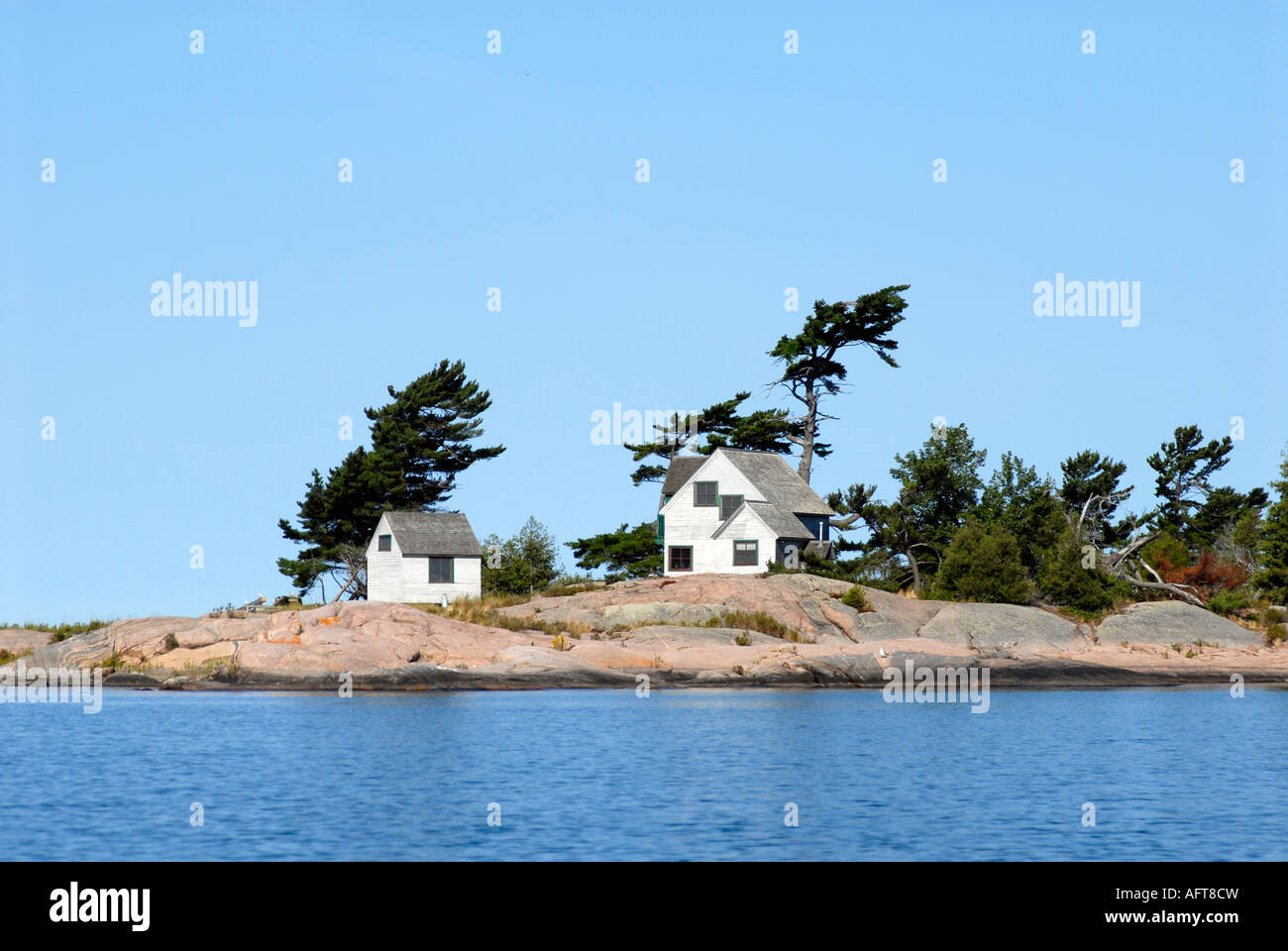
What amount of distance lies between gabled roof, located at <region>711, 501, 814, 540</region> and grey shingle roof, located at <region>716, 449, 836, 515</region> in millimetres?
601

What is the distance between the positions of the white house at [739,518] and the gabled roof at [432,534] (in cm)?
1213

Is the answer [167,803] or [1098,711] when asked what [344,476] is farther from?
[167,803]

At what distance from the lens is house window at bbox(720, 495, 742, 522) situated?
267ft

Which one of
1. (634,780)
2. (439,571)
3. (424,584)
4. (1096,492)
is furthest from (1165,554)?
(634,780)

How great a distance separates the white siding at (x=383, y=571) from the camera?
78.7 m

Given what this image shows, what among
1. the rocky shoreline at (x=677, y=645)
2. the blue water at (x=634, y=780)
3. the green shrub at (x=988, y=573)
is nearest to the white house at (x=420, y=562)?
the rocky shoreline at (x=677, y=645)

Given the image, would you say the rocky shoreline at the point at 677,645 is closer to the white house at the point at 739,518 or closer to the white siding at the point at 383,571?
the white house at the point at 739,518

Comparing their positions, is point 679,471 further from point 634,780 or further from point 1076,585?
point 634,780

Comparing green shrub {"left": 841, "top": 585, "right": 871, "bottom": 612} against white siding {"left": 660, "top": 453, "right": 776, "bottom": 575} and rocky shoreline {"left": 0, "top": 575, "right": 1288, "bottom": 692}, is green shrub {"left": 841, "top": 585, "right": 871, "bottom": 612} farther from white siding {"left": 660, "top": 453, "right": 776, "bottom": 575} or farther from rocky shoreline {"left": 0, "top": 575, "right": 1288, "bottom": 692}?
white siding {"left": 660, "top": 453, "right": 776, "bottom": 575}

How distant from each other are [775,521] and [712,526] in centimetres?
422
